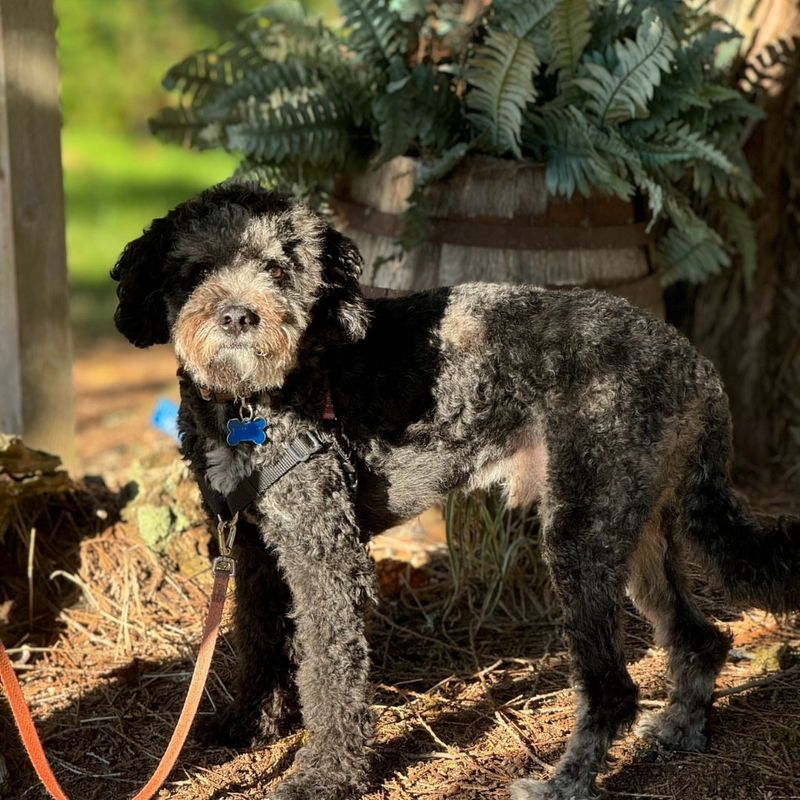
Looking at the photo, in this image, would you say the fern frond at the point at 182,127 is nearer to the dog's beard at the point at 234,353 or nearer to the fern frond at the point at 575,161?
the fern frond at the point at 575,161

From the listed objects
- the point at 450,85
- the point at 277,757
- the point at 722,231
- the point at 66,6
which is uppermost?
the point at 66,6

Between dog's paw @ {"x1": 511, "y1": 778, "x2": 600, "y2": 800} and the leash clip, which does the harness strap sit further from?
dog's paw @ {"x1": 511, "y1": 778, "x2": 600, "y2": 800}

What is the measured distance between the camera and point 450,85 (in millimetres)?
5137

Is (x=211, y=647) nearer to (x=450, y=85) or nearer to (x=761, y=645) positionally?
(x=761, y=645)

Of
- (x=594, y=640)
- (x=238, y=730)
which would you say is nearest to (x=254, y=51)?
(x=238, y=730)

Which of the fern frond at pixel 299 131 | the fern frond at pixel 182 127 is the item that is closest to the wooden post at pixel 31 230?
the fern frond at pixel 182 127

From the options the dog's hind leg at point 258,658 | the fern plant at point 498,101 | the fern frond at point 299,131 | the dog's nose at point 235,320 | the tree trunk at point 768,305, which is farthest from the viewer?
the tree trunk at point 768,305

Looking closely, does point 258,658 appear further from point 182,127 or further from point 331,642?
point 182,127

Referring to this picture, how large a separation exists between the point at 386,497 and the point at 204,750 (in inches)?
44.9

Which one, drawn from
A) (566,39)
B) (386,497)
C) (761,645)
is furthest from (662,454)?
(566,39)

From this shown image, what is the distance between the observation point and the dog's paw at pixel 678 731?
12.6ft

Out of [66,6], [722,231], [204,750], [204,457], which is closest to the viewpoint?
[204,457]

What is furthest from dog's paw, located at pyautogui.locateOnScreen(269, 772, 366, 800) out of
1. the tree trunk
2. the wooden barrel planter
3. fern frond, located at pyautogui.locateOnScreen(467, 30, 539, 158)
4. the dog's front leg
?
the tree trunk

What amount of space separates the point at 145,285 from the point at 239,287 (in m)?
0.33
